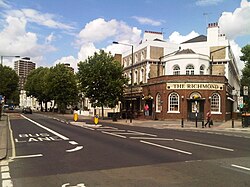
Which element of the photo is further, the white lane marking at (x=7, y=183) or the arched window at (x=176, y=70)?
the arched window at (x=176, y=70)

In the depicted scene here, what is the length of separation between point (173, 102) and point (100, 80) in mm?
10464

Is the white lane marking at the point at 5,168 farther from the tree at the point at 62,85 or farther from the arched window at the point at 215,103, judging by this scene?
the tree at the point at 62,85

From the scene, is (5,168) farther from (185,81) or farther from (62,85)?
(62,85)

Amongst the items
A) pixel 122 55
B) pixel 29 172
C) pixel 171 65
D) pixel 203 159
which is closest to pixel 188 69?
pixel 171 65

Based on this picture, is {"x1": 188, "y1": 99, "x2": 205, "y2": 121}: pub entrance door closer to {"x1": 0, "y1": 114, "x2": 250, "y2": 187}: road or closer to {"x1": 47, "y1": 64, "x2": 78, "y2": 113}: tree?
{"x1": 0, "y1": 114, "x2": 250, "y2": 187}: road

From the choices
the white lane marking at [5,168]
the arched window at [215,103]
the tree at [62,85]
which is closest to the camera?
the white lane marking at [5,168]

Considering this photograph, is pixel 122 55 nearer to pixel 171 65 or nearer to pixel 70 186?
pixel 171 65

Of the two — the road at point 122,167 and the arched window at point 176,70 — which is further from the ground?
the arched window at point 176,70

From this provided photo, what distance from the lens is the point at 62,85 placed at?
241 feet

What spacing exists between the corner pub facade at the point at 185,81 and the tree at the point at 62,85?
21066mm

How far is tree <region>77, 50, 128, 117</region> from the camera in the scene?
42675mm

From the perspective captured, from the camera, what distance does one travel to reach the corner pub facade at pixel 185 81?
38.7m

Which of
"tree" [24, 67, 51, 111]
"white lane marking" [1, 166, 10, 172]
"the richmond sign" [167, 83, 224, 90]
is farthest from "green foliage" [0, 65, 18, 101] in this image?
"white lane marking" [1, 166, 10, 172]

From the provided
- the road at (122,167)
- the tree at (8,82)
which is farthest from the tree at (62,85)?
the road at (122,167)
